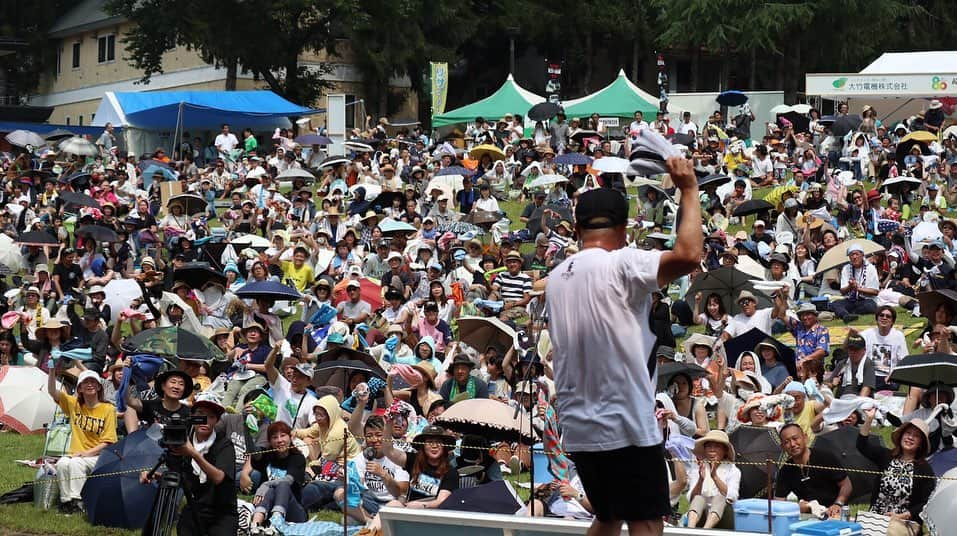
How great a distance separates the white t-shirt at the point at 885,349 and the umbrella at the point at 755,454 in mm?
3208

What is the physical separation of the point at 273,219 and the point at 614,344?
2167 centimetres

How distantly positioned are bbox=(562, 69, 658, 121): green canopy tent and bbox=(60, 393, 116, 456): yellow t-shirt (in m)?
29.2

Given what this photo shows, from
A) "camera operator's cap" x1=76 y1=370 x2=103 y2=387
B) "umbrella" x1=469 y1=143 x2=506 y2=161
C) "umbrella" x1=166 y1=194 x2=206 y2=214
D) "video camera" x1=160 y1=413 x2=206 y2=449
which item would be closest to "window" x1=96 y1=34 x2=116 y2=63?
"umbrella" x1=469 y1=143 x2=506 y2=161

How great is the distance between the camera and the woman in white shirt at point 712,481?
33.8ft

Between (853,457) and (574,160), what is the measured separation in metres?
17.9

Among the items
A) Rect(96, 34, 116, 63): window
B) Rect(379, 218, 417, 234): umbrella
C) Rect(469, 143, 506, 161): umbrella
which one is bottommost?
Rect(379, 218, 417, 234): umbrella

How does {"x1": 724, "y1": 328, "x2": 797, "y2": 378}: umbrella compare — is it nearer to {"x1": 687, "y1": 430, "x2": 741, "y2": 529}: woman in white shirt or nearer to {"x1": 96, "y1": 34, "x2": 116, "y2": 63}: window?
{"x1": 687, "y1": 430, "x2": 741, "y2": 529}: woman in white shirt

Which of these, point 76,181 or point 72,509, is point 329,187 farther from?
point 72,509

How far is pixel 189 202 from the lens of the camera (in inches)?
1046

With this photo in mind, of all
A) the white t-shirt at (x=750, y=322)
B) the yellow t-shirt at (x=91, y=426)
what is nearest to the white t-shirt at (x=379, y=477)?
the yellow t-shirt at (x=91, y=426)

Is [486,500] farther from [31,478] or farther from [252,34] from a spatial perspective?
[252,34]

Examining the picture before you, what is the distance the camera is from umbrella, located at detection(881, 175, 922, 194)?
966 inches

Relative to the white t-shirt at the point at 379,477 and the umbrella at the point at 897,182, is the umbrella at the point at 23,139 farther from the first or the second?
the white t-shirt at the point at 379,477

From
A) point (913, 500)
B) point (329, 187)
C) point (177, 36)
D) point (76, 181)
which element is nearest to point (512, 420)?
point (913, 500)
